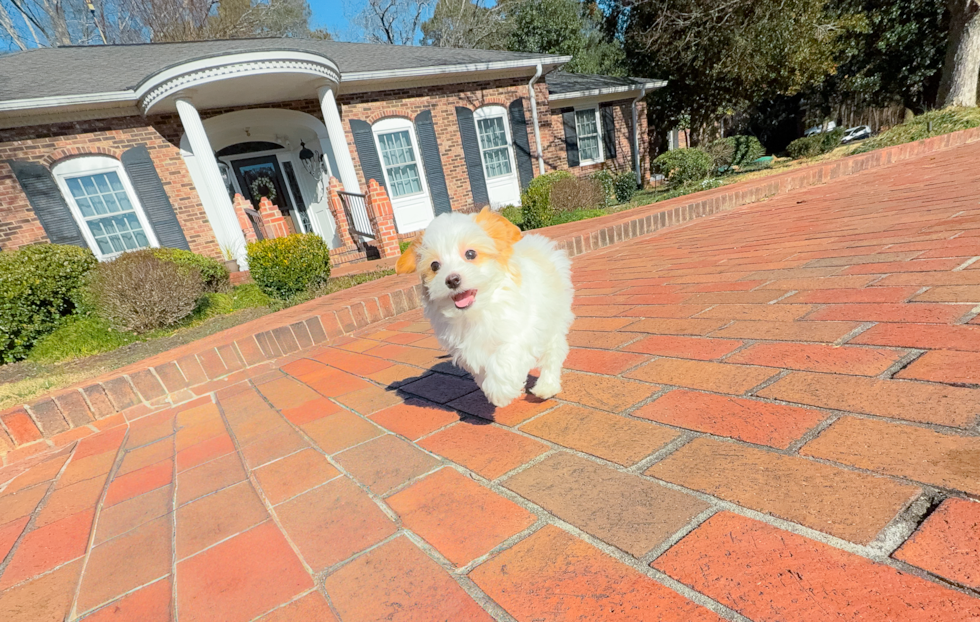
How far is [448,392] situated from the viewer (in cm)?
238

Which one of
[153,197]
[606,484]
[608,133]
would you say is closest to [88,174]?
[153,197]

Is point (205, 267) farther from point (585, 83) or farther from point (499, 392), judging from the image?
point (585, 83)

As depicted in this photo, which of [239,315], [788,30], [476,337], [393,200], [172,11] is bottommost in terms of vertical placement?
[239,315]

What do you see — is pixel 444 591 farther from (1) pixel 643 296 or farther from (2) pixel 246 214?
(2) pixel 246 214

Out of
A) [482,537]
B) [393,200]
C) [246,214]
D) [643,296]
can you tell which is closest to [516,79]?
[393,200]

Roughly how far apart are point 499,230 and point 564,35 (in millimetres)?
26696

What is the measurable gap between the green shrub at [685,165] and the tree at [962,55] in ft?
25.6

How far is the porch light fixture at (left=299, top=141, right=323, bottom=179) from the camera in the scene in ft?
40.6

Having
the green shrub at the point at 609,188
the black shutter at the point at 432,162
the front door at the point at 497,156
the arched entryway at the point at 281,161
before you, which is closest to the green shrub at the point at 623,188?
the green shrub at the point at 609,188

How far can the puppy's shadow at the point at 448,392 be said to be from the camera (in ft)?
6.85

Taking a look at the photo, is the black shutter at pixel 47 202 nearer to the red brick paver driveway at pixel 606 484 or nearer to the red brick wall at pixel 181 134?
the red brick wall at pixel 181 134

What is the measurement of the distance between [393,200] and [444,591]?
12352 millimetres

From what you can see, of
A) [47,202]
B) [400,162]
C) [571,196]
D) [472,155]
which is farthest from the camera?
[472,155]

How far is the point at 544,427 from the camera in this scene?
1791 millimetres
